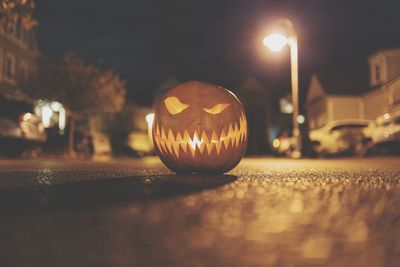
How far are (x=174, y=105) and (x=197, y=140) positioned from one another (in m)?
0.58

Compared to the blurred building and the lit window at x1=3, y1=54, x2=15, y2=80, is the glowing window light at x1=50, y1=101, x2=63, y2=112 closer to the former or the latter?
the lit window at x1=3, y1=54, x2=15, y2=80

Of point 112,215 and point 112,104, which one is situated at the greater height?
point 112,104

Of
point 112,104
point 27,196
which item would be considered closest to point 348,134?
point 112,104

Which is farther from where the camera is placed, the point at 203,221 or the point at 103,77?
the point at 103,77

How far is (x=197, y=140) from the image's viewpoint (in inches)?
217

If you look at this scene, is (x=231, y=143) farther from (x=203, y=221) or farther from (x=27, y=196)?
(x=203, y=221)

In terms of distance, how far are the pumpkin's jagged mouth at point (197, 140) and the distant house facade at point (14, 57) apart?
2064 cm

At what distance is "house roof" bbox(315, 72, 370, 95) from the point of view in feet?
112

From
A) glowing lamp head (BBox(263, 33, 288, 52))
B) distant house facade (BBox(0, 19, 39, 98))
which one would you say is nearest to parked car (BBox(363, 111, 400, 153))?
glowing lamp head (BBox(263, 33, 288, 52))

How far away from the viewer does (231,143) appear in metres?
5.63

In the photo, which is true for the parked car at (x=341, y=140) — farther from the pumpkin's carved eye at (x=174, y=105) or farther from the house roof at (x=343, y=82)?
the house roof at (x=343, y=82)

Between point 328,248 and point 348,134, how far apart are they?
54.3ft

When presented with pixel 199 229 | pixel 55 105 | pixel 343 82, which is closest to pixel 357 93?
pixel 343 82

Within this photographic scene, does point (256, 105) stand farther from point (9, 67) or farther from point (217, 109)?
point (217, 109)
